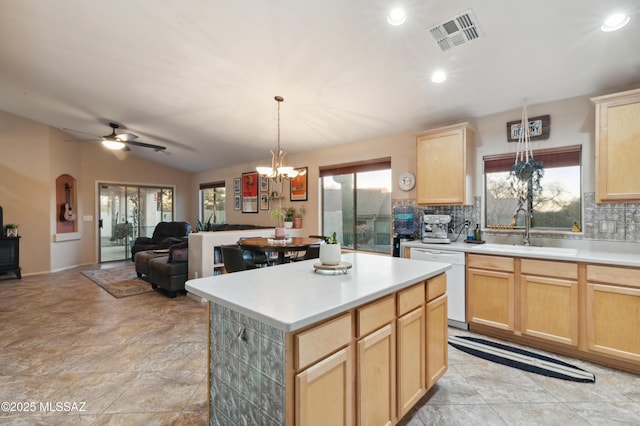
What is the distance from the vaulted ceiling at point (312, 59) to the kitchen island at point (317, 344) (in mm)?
1990

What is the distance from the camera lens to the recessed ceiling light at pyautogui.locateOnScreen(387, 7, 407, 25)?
219 cm

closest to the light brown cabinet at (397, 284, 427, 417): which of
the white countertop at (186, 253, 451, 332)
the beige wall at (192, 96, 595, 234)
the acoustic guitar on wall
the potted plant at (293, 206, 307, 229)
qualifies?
the white countertop at (186, 253, 451, 332)

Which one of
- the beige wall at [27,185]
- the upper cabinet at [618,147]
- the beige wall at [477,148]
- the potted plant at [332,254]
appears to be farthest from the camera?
the beige wall at [27,185]

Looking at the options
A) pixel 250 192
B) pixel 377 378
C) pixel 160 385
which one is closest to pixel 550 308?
pixel 377 378

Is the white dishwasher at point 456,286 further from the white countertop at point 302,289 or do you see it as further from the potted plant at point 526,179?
the white countertop at point 302,289

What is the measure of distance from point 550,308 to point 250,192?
5.92 m

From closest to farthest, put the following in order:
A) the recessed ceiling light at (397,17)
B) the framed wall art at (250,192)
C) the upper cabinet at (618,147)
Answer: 1. the recessed ceiling light at (397,17)
2. the upper cabinet at (618,147)
3. the framed wall art at (250,192)

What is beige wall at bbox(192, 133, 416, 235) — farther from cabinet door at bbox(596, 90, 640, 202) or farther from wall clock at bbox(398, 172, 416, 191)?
cabinet door at bbox(596, 90, 640, 202)

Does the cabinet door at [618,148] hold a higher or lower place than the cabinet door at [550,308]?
higher

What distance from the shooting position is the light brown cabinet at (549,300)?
2.58 meters

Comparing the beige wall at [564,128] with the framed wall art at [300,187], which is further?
the framed wall art at [300,187]

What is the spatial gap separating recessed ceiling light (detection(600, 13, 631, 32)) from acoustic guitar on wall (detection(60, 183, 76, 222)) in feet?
30.0

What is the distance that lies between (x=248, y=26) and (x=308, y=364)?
2.70 metres

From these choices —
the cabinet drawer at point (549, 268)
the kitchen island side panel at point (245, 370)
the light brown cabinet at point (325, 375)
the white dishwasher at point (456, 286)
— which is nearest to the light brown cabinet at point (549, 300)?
the cabinet drawer at point (549, 268)
